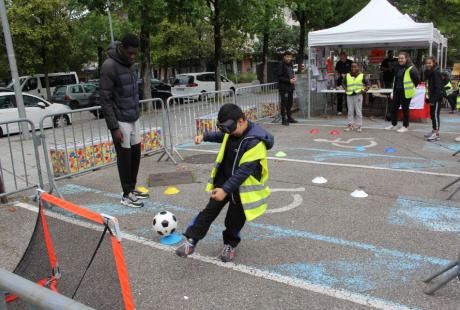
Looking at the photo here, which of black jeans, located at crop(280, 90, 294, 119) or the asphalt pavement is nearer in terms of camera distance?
the asphalt pavement

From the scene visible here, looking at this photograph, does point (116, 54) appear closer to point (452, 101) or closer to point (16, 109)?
point (16, 109)

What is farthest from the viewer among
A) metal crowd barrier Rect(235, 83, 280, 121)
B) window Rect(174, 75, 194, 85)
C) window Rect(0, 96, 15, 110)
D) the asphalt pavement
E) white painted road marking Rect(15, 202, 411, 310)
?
window Rect(174, 75, 194, 85)

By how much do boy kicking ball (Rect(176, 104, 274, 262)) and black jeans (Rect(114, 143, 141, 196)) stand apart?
1788 millimetres

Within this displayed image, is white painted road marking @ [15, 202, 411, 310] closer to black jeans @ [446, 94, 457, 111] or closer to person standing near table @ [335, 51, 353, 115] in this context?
person standing near table @ [335, 51, 353, 115]

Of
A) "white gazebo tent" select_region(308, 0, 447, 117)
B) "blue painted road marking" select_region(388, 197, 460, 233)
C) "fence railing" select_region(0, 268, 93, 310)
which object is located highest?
"white gazebo tent" select_region(308, 0, 447, 117)

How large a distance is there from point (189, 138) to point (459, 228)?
686cm

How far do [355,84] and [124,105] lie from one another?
23.0 feet

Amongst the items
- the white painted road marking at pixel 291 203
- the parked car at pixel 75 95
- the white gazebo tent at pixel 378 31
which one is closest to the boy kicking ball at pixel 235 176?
the white painted road marking at pixel 291 203

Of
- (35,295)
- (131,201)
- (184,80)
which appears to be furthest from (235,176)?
(184,80)

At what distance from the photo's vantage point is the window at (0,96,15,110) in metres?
14.7

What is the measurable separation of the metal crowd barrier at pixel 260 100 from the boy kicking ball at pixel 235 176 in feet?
24.9

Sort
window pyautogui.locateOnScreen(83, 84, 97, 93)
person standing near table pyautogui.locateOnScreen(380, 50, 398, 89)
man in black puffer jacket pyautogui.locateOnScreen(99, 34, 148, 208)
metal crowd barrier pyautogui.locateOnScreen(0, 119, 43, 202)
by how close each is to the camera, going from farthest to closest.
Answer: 1. window pyautogui.locateOnScreen(83, 84, 97, 93)
2. person standing near table pyautogui.locateOnScreen(380, 50, 398, 89)
3. metal crowd barrier pyautogui.locateOnScreen(0, 119, 43, 202)
4. man in black puffer jacket pyautogui.locateOnScreen(99, 34, 148, 208)

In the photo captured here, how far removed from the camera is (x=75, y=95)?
2067 centimetres

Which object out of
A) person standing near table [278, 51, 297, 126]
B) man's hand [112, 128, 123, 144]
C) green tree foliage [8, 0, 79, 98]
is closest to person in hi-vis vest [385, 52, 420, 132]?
person standing near table [278, 51, 297, 126]
